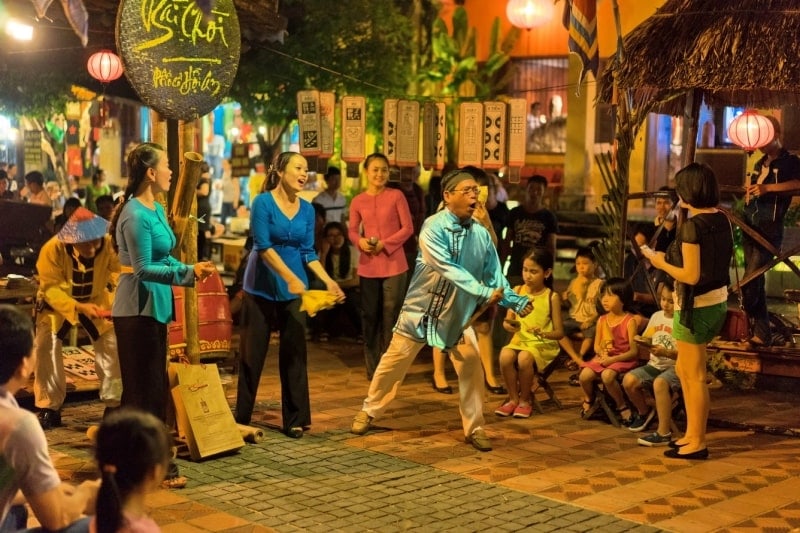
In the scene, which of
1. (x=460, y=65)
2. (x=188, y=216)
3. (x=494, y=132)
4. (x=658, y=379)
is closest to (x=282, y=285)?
(x=188, y=216)

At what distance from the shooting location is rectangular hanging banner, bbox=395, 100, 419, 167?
38.7 feet

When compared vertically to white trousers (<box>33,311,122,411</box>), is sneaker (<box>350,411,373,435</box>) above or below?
below

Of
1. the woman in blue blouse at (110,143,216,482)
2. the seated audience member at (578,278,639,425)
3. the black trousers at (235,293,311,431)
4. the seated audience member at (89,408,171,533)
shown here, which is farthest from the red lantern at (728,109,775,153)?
the seated audience member at (89,408,171,533)

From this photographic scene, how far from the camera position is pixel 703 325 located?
7531 millimetres

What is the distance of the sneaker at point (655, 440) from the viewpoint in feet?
26.2

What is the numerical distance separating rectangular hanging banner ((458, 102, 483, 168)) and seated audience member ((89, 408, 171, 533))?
26.6 feet

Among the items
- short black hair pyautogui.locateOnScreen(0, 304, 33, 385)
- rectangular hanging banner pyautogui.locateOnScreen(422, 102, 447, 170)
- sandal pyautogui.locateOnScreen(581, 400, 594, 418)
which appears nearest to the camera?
short black hair pyautogui.locateOnScreen(0, 304, 33, 385)

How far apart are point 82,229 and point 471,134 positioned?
A: 15.3ft

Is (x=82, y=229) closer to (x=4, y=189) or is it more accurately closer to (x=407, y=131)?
(x=407, y=131)

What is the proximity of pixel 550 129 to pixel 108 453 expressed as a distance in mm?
21018

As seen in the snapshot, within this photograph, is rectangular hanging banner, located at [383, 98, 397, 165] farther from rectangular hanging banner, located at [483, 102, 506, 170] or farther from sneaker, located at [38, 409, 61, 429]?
sneaker, located at [38, 409, 61, 429]

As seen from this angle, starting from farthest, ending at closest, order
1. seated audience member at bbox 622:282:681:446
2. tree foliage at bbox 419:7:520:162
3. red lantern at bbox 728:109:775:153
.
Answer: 1. tree foliage at bbox 419:7:520:162
2. red lantern at bbox 728:109:775:153
3. seated audience member at bbox 622:282:681:446

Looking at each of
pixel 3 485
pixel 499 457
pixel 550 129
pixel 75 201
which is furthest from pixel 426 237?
pixel 550 129

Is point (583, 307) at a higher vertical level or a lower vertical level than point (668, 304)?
lower
